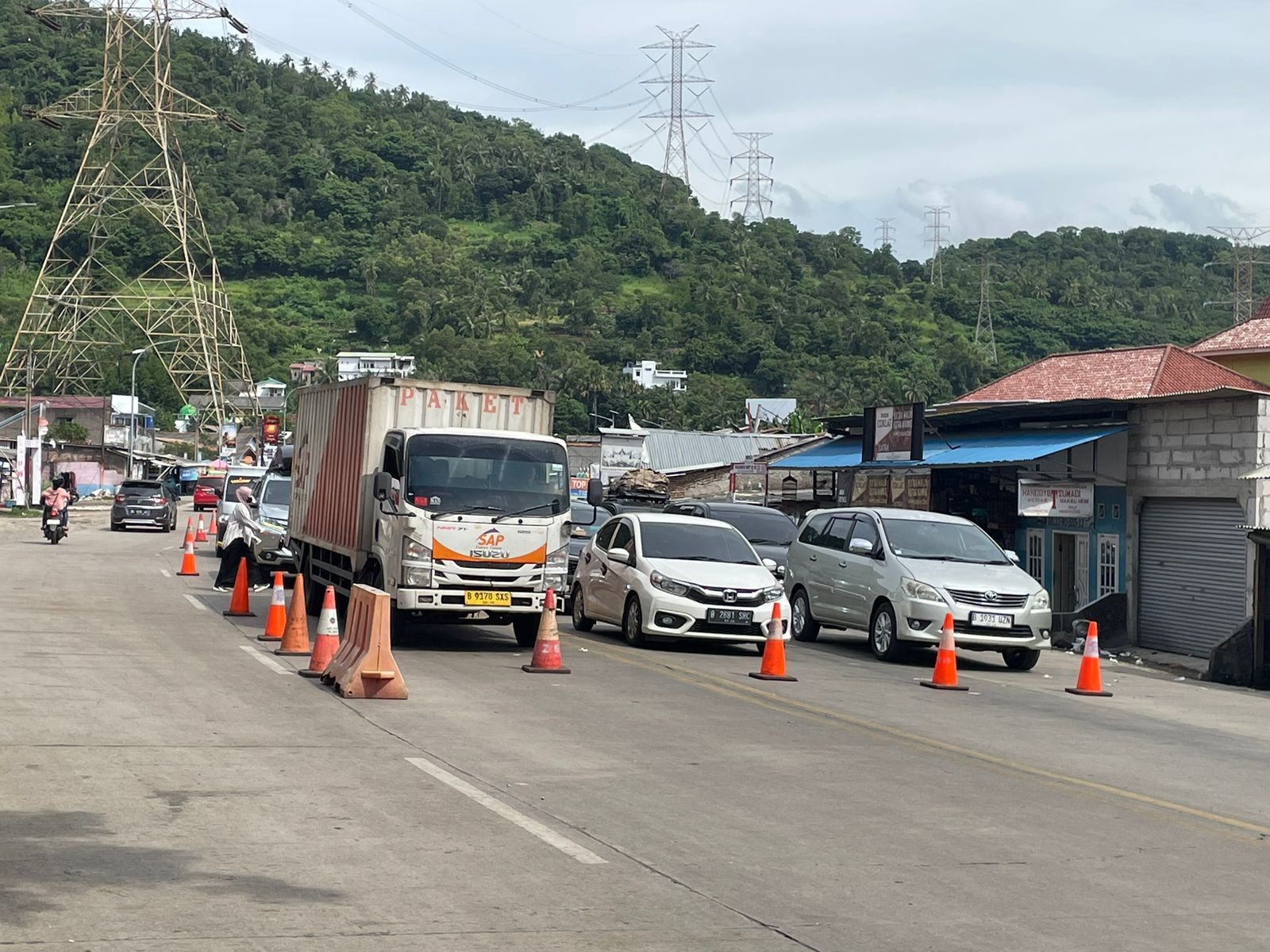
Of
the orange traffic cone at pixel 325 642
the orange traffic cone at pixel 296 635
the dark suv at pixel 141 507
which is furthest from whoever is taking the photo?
the dark suv at pixel 141 507

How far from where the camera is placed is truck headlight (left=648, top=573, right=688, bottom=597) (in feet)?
62.7

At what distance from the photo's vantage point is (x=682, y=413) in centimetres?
11612

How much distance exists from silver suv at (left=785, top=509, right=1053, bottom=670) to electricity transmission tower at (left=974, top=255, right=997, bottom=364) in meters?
97.4

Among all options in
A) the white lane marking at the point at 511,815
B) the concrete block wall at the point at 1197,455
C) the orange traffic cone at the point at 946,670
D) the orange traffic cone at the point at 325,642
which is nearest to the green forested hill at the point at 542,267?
the concrete block wall at the point at 1197,455

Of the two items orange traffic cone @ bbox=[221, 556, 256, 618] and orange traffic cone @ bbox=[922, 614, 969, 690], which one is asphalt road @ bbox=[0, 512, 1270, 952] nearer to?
orange traffic cone @ bbox=[922, 614, 969, 690]

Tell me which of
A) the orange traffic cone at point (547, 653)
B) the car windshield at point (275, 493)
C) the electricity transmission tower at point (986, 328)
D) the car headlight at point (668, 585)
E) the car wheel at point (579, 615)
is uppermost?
the electricity transmission tower at point (986, 328)

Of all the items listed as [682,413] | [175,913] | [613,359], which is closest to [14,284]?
[613,359]

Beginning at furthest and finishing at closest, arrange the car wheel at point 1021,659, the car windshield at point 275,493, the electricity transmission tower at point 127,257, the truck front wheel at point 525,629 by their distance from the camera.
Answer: the electricity transmission tower at point 127,257, the car windshield at point 275,493, the car wheel at point 1021,659, the truck front wheel at point 525,629

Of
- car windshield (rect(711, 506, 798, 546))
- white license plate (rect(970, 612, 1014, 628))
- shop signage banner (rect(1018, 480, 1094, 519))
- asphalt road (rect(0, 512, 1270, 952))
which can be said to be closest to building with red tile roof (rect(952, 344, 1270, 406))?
car windshield (rect(711, 506, 798, 546))

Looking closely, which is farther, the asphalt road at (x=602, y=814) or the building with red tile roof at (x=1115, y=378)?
the building with red tile roof at (x=1115, y=378)

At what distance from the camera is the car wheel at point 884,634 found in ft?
64.2

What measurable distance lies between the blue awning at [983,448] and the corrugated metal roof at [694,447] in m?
42.7

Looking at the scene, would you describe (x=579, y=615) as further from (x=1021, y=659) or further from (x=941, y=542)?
(x=1021, y=659)

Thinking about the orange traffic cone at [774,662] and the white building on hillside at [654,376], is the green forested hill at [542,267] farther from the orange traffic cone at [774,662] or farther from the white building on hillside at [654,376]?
the orange traffic cone at [774,662]
